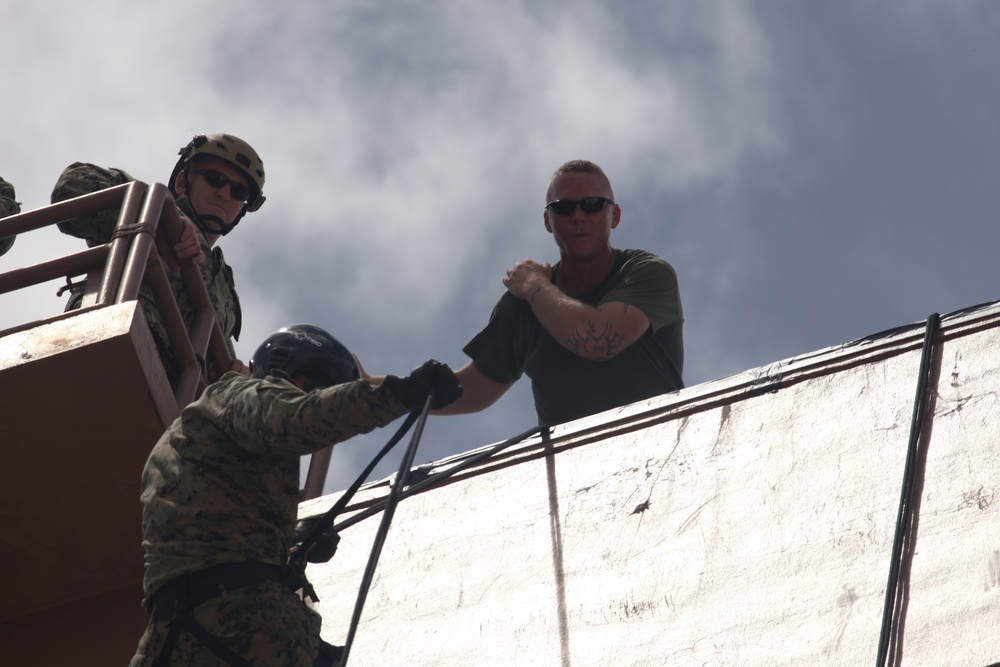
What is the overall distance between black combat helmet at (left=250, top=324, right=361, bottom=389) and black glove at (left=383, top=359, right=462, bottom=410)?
0.67m

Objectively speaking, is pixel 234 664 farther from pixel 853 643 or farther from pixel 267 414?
pixel 853 643

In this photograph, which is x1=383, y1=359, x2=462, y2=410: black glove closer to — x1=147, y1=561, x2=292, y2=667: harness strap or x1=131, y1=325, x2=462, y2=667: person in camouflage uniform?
x1=131, y1=325, x2=462, y2=667: person in camouflage uniform

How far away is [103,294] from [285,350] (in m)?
1.41

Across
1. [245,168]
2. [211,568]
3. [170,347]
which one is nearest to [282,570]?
[211,568]

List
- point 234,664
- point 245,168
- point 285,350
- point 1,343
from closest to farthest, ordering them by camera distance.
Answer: point 234,664
point 285,350
point 1,343
point 245,168

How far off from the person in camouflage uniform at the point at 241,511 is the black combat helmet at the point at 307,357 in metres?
0.11

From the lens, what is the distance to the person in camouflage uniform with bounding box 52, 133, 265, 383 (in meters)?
6.67

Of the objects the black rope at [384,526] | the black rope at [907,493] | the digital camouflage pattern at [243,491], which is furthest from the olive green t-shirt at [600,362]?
the digital camouflage pattern at [243,491]

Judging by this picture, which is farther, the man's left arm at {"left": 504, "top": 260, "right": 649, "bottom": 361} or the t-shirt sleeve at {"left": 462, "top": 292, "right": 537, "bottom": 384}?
the t-shirt sleeve at {"left": 462, "top": 292, "right": 537, "bottom": 384}

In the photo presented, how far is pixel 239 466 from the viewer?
4.41 meters

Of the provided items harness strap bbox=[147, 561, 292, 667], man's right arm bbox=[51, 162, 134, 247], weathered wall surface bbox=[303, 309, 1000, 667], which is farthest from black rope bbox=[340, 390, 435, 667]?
man's right arm bbox=[51, 162, 134, 247]

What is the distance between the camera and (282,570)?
438 cm

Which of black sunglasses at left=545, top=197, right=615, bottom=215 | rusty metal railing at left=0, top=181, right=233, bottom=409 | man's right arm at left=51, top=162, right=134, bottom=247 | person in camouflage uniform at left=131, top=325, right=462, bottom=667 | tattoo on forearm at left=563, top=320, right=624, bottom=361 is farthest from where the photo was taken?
black sunglasses at left=545, top=197, right=615, bottom=215

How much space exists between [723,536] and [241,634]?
1.72 metres
